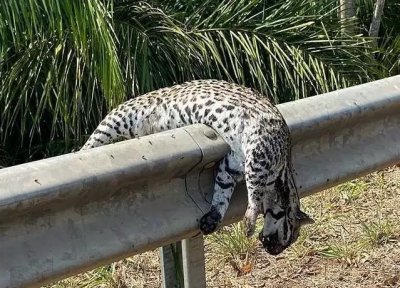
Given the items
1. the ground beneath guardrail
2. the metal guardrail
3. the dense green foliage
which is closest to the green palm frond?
the dense green foliage

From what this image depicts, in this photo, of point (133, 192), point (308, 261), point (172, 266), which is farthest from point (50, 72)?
point (133, 192)

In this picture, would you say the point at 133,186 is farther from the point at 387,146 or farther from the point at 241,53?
the point at 241,53

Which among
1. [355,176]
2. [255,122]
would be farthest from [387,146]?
[255,122]

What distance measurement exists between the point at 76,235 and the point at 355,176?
1348 mm

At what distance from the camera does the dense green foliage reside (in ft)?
17.0

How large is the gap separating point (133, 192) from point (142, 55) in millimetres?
3278

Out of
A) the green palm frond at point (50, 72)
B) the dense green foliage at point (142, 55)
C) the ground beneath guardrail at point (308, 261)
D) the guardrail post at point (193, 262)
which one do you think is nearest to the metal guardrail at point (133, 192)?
the guardrail post at point (193, 262)

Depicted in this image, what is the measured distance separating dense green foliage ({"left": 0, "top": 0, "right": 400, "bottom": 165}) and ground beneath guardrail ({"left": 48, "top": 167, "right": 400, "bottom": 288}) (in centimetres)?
134

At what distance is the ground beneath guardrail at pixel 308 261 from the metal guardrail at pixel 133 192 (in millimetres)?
881

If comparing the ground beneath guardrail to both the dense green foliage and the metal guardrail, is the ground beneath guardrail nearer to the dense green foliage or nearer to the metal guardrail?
the metal guardrail

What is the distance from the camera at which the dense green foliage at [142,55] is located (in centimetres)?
518

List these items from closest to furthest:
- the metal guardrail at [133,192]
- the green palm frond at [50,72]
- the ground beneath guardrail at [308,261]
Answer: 1. the metal guardrail at [133,192]
2. the ground beneath guardrail at [308,261]
3. the green palm frond at [50,72]

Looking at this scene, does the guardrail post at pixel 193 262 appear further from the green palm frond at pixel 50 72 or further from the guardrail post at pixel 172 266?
the green palm frond at pixel 50 72

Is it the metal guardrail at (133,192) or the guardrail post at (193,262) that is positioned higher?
the metal guardrail at (133,192)
